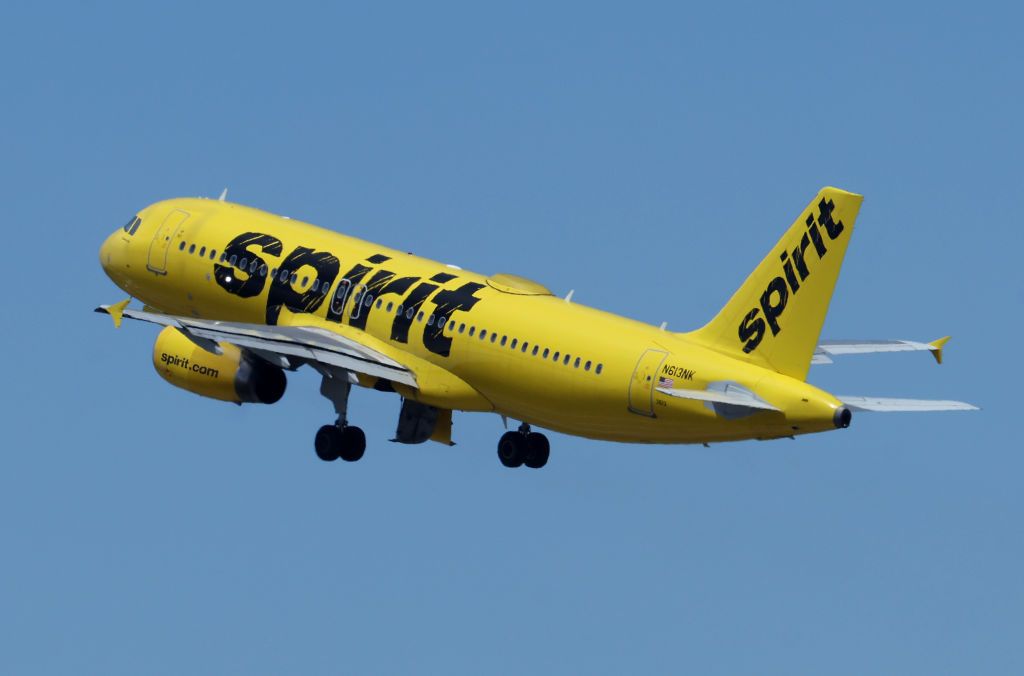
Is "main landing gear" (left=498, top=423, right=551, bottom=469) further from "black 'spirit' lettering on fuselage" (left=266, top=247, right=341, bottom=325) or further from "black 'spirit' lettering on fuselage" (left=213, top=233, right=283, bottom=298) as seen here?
"black 'spirit' lettering on fuselage" (left=213, top=233, right=283, bottom=298)

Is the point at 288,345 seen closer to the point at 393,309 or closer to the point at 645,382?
the point at 393,309

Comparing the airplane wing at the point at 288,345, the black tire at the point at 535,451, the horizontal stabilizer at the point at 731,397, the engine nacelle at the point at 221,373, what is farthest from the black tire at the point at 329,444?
the horizontal stabilizer at the point at 731,397

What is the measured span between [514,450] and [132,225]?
15.7 metres

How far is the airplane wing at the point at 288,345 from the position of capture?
267 feet

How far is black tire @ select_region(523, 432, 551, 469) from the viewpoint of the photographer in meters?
85.9

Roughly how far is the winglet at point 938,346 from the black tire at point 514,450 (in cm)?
1243

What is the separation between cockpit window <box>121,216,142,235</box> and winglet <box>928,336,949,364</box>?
85.2ft

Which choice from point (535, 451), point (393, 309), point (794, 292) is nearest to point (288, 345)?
point (393, 309)

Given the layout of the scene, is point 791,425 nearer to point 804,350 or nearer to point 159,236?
point 804,350

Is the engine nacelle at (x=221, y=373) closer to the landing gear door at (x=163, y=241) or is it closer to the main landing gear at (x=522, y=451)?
the landing gear door at (x=163, y=241)

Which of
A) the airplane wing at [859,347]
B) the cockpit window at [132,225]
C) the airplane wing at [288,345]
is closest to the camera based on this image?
the airplane wing at [288,345]

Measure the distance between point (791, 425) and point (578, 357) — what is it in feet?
23.1

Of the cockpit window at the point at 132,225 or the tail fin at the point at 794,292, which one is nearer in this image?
the tail fin at the point at 794,292

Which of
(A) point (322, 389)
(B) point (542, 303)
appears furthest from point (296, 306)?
(B) point (542, 303)
